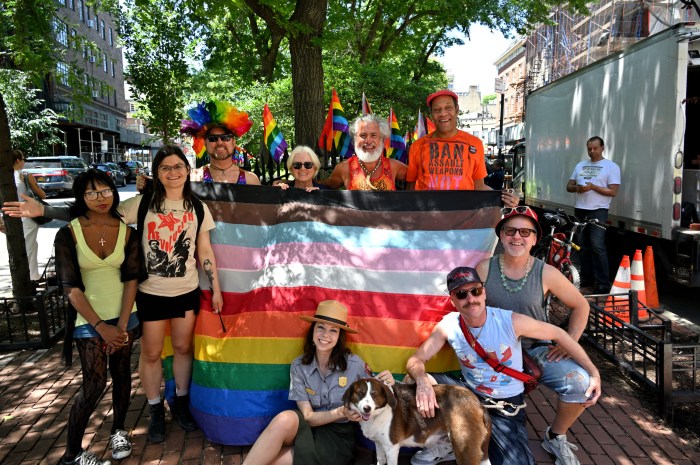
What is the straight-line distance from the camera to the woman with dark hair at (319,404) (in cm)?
305

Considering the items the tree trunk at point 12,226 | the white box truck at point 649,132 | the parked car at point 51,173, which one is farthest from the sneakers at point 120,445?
the parked car at point 51,173

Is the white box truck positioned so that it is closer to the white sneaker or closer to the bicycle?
the bicycle

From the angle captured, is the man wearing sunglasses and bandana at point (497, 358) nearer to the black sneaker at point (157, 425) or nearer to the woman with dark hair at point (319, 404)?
the woman with dark hair at point (319, 404)

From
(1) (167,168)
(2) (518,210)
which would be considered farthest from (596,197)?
(1) (167,168)

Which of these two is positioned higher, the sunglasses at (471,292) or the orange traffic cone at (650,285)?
the sunglasses at (471,292)

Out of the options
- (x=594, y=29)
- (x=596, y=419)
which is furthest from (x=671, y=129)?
(x=594, y=29)

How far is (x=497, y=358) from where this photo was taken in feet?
10.2

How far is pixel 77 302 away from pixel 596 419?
12.0 feet

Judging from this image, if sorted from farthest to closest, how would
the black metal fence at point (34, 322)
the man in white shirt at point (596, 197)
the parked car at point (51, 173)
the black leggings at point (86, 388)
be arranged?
→ the parked car at point (51, 173) < the man in white shirt at point (596, 197) < the black metal fence at point (34, 322) < the black leggings at point (86, 388)

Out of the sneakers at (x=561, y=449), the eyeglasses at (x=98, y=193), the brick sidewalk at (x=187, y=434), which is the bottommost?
the brick sidewalk at (x=187, y=434)

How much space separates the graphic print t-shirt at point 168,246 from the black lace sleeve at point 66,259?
385 millimetres

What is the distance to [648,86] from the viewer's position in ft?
22.8

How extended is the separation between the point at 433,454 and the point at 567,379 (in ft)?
3.05

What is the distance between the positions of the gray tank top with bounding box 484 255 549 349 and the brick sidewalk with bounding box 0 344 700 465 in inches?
38.5
